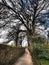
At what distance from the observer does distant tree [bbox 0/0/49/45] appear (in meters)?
16.8

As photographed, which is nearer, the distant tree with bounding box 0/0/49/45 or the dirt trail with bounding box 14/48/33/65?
the dirt trail with bounding box 14/48/33/65

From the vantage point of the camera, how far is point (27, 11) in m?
17.0

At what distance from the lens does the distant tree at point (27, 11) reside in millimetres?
16830

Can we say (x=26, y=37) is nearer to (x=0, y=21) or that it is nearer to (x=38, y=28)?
(x=38, y=28)

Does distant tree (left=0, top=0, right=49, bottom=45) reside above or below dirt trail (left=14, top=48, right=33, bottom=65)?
above

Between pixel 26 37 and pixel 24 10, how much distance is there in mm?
1955

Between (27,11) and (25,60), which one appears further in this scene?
(27,11)

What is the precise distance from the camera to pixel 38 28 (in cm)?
1722

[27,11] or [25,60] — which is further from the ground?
[27,11]

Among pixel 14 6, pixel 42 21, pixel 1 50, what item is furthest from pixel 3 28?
pixel 1 50

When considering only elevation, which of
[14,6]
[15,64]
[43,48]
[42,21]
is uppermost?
[14,6]

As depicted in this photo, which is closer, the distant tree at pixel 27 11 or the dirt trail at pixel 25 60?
the dirt trail at pixel 25 60

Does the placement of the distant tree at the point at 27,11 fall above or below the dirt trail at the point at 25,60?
above

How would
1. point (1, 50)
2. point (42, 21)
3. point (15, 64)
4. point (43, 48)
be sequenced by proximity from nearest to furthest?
1. point (15, 64)
2. point (1, 50)
3. point (43, 48)
4. point (42, 21)
